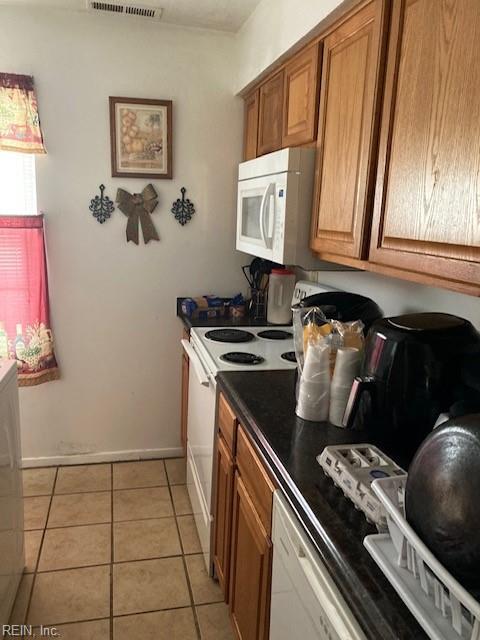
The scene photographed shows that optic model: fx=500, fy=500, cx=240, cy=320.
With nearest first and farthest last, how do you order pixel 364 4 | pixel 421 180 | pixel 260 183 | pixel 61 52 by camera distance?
pixel 421 180 → pixel 364 4 → pixel 260 183 → pixel 61 52

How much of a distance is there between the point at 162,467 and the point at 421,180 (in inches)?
92.0

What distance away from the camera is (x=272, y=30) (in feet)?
7.08

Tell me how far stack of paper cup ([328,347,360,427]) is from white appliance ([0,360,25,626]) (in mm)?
1144

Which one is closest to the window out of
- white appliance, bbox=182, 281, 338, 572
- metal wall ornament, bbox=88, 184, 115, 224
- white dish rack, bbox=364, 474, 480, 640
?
metal wall ornament, bbox=88, 184, 115, 224

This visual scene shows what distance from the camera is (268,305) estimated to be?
277cm

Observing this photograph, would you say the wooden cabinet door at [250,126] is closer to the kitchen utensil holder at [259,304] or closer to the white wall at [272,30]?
the white wall at [272,30]

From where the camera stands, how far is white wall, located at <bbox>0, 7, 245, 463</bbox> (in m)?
2.56

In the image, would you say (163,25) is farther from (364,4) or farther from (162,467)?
(162,467)

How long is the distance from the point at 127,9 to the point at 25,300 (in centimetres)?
156

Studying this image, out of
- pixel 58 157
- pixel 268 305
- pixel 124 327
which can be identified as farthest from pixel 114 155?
pixel 268 305

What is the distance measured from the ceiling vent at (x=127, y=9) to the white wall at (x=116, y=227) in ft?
0.17

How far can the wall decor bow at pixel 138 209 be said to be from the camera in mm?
2744

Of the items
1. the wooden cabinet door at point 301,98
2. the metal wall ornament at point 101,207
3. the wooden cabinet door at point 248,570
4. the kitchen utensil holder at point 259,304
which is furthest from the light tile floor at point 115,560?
the wooden cabinet door at point 301,98

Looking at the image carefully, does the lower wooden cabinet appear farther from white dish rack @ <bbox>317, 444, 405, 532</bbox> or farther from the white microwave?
the white microwave
